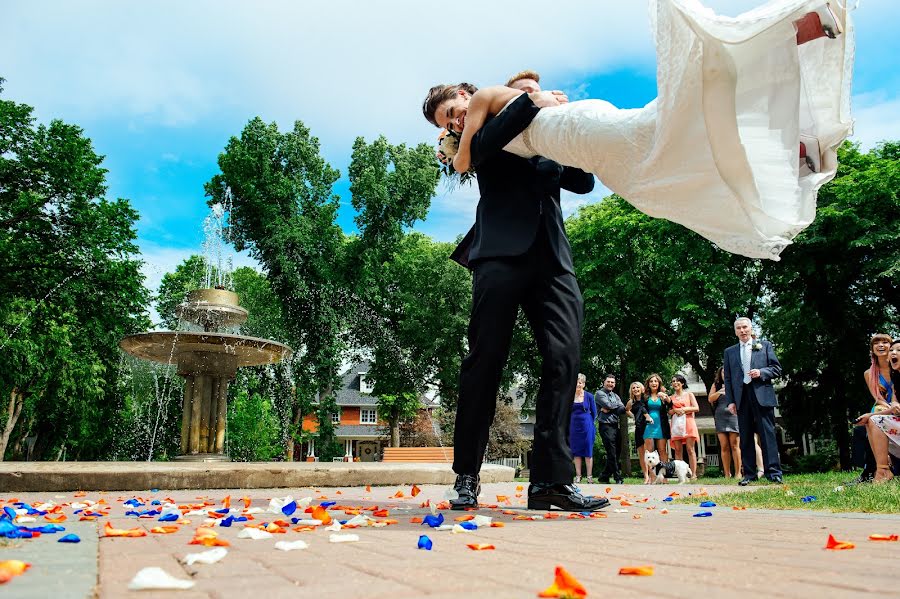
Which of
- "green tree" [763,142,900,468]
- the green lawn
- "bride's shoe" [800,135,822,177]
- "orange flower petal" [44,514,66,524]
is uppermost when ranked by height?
"green tree" [763,142,900,468]

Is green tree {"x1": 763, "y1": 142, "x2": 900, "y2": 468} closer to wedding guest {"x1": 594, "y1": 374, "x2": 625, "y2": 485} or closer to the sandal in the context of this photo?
wedding guest {"x1": 594, "y1": 374, "x2": 625, "y2": 485}

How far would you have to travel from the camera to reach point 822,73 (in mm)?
3205

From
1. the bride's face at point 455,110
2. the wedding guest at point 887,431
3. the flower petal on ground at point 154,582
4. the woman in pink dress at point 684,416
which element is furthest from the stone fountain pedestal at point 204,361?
the flower petal on ground at point 154,582

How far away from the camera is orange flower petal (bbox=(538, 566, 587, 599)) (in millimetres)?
1493

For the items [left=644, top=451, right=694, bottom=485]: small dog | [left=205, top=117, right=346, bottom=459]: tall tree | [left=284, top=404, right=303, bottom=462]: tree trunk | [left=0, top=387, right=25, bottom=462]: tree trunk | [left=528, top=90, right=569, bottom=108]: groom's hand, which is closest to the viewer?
[left=528, top=90, right=569, bottom=108]: groom's hand

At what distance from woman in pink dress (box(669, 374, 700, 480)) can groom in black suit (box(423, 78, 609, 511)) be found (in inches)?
362

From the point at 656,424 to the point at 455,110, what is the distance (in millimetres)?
10257

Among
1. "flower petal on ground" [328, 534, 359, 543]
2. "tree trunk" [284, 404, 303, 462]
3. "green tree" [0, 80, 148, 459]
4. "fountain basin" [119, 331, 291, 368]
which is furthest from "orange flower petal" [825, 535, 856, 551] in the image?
"tree trunk" [284, 404, 303, 462]

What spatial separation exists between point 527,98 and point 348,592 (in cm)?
273

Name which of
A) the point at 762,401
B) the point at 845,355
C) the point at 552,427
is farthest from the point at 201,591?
the point at 845,355

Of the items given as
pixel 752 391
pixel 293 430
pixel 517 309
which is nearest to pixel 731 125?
pixel 517 309

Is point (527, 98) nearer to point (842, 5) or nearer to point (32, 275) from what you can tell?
point (842, 5)

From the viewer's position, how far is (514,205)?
13.2 ft

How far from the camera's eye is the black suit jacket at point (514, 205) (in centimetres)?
395
